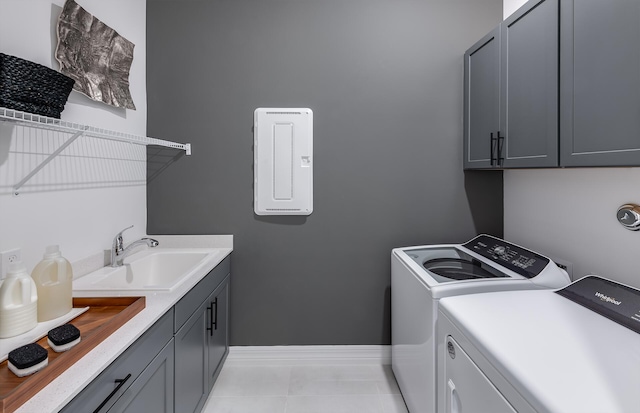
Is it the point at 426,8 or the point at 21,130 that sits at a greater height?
the point at 426,8

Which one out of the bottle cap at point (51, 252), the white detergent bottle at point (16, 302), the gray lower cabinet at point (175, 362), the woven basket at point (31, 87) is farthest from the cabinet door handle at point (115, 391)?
the woven basket at point (31, 87)

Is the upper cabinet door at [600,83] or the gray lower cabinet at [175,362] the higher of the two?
the upper cabinet door at [600,83]

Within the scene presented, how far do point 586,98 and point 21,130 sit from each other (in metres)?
2.25

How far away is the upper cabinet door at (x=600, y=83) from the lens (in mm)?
1067

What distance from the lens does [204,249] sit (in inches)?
88.4

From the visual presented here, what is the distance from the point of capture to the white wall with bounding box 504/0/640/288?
1.41m

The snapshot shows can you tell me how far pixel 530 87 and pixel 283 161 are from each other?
4.86 feet

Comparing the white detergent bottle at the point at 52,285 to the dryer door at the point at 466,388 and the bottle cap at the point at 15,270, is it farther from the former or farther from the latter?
the dryer door at the point at 466,388

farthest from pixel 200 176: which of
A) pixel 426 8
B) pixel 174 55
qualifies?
pixel 426 8

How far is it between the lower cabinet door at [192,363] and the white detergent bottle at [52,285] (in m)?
0.46

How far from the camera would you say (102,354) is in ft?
3.06

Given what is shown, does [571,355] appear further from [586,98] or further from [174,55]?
[174,55]

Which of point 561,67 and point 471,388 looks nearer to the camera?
point 471,388

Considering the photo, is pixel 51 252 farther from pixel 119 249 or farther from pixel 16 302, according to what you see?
pixel 119 249
